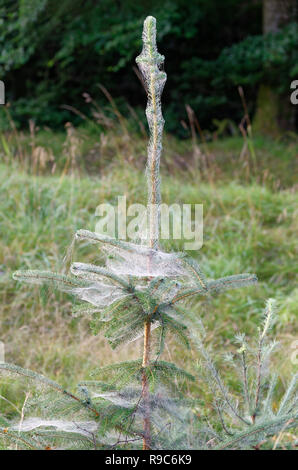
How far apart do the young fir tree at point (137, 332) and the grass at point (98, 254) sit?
86cm

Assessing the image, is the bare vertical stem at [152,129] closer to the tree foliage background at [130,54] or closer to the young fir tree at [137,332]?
the young fir tree at [137,332]

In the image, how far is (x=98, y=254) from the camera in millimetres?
3779

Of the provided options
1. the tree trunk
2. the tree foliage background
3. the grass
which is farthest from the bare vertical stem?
the tree trunk

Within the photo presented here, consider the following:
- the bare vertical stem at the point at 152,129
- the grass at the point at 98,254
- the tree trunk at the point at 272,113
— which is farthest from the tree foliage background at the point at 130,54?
the bare vertical stem at the point at 152,129

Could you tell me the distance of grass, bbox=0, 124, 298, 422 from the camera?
9.99ft

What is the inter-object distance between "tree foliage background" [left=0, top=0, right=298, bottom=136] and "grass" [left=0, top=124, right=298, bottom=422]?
87.6 inches

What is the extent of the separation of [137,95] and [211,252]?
17.9ft

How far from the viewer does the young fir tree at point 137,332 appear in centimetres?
145

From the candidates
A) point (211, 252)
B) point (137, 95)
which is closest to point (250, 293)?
point (211, 252)

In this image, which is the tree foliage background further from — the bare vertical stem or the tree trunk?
the bare vertical stem

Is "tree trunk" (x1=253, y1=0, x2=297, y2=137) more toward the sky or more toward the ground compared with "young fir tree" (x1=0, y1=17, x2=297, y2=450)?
more toward the sky

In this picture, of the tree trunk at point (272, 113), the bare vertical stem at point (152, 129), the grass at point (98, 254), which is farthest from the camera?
the tree trunk at point (272, 113)

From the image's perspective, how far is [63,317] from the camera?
344 centimetres
